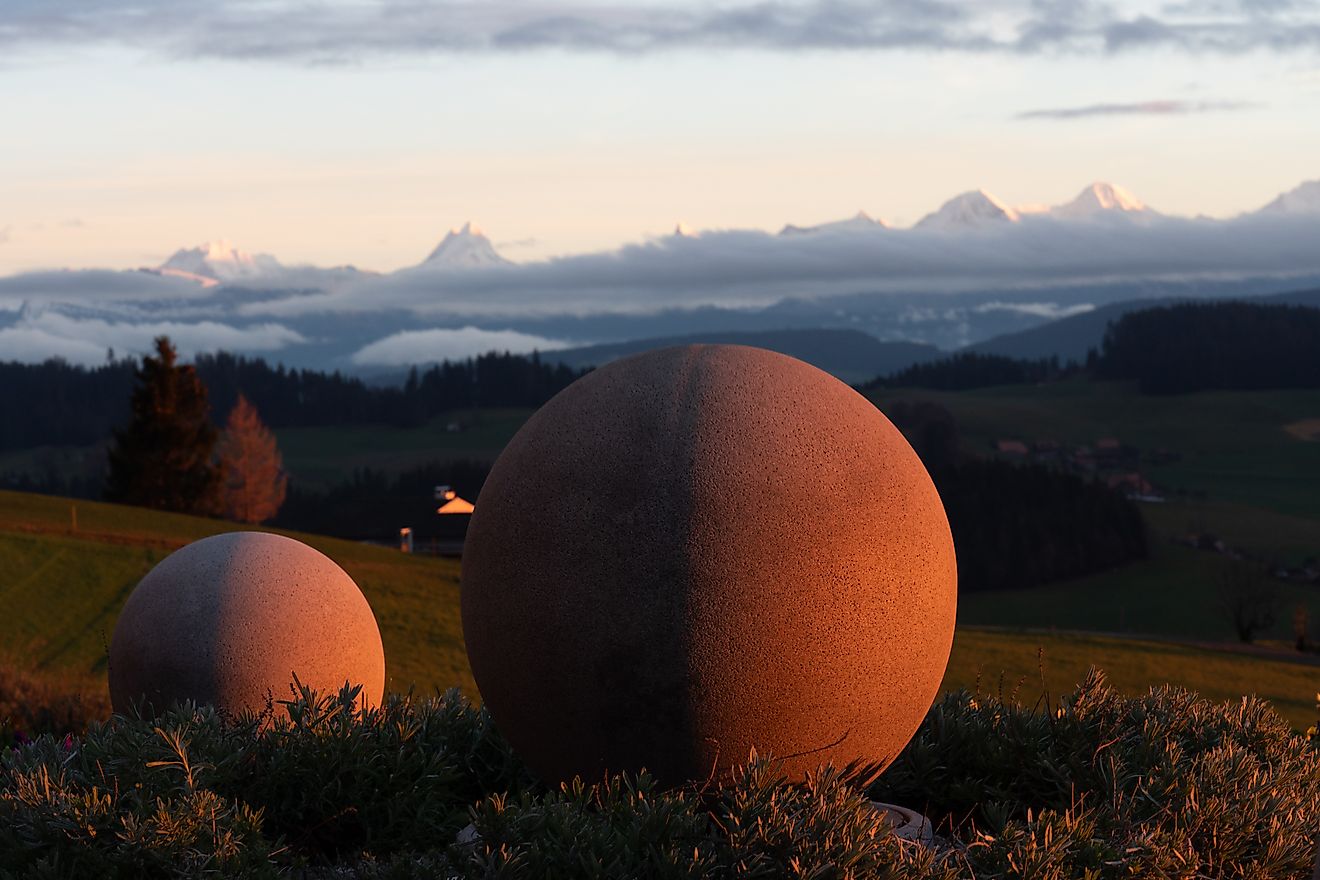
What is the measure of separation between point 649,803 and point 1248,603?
7855 centimetres

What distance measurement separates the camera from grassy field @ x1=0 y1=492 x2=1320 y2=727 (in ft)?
134

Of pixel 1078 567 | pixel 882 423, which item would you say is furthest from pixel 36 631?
pixel 1078 567

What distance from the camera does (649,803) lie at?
8828 millimetres

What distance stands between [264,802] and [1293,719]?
129ft

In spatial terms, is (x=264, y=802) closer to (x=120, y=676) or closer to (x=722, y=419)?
(x=722, y=419)

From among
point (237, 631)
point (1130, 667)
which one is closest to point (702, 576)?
point (237, 631)

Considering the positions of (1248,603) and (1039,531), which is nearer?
(1248,603)

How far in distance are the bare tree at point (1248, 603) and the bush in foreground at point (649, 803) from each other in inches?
2605

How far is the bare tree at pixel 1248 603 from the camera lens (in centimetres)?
7506

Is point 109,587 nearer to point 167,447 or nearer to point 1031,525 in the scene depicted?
point 167,447

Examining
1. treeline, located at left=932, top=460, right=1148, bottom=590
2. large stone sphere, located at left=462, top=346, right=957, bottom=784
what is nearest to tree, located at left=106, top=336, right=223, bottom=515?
treeline, located at left=932, top=460, right=1148, bottom=590

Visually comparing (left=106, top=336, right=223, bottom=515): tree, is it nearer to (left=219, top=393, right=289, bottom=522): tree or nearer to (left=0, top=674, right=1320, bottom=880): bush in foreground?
(left=219, top=393, right=289, bottom=522): tree

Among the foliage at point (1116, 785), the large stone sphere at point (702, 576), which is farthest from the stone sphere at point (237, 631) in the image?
the foliage at point (1116, 785)

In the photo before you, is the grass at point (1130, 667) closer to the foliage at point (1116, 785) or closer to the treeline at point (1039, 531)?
the foliage at point (1116, 785)
